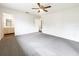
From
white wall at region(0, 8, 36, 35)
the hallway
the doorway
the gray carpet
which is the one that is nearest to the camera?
the hallway

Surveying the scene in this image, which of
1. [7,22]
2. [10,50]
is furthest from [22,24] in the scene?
[10,50]

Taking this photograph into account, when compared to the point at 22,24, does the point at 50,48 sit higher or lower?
lower

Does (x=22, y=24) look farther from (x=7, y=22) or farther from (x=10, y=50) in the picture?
(x=10, y=50)

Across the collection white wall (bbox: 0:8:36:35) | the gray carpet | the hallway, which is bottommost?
the gray carpet

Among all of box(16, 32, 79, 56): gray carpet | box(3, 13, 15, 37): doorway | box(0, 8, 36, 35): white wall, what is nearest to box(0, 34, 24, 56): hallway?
box(16, 32, 79, 56): gray carpet

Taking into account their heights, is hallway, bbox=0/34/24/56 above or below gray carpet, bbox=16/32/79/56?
above

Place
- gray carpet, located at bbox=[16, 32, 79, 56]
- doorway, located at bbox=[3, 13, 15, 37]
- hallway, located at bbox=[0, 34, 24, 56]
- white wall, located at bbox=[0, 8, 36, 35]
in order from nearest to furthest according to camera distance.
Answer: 1. hallway, located at bbox=[0, 34, 24, 56]
2. gray carpet, located at bbox=[16, 32, 79, 56]
3. doorway, located at bbox=[3, 13, 15, 37]
4. white wall, located at bbox=[0, 8, 36, 35]

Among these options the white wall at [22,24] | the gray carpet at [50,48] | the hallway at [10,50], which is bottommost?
the gray carpet at [50,48]

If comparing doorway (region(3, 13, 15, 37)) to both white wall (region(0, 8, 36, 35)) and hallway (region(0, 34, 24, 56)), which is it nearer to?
white wall (region(0, 8, 36, 35))

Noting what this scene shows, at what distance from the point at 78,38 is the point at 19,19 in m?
3.57

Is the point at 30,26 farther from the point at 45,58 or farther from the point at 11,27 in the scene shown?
the point at 45,58

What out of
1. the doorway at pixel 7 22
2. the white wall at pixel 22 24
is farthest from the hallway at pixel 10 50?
the white wall at pixel 22 24

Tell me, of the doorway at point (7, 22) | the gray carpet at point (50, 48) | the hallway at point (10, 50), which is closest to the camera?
the hallway at point (10, 50)

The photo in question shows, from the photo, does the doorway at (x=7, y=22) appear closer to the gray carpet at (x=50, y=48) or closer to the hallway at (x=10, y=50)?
the hallway at (x=10, y=50)
